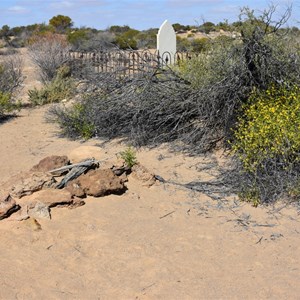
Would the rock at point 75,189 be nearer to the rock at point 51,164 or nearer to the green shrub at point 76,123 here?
the rock at point 51,164

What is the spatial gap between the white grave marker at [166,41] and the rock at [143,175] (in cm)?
803

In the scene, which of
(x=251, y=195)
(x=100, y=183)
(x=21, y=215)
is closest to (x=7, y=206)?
(x=21, y=215)

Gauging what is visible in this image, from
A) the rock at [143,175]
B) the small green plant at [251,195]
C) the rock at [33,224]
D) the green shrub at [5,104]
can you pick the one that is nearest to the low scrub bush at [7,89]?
the green shrub at [5,104]

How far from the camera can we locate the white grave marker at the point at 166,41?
14.7 metres

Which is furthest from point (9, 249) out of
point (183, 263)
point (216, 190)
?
point (216, 190)

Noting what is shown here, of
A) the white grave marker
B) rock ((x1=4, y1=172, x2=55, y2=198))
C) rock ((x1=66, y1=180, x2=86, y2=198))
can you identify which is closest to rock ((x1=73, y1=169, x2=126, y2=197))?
rock ((x1=66, y1=180, x2=86, y2=198))

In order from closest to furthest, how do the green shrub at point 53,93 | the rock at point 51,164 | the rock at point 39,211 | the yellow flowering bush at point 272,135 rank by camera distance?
the rock at point 39,211 < the yellow flowering bush at point 272,135 < the rock at point 51,164 < the green shrub at point 53,93

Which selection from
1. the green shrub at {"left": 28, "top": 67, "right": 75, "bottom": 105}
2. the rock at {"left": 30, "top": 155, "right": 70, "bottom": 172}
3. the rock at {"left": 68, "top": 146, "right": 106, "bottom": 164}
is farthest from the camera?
the green shrub at {"left": 28, "top": 67, "right": 75, "bottom": 105}

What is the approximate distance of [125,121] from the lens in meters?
9.41

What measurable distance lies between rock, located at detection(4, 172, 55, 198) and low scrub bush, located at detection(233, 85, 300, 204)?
246 centimetres

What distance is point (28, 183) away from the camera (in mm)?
6523

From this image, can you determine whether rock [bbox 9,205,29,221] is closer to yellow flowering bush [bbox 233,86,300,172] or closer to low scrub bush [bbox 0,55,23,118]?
yellow flowering bush [bbox 233,86,300,172]

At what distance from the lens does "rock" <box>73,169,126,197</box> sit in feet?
21.3

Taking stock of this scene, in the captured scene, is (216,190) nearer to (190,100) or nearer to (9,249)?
(190,100)
